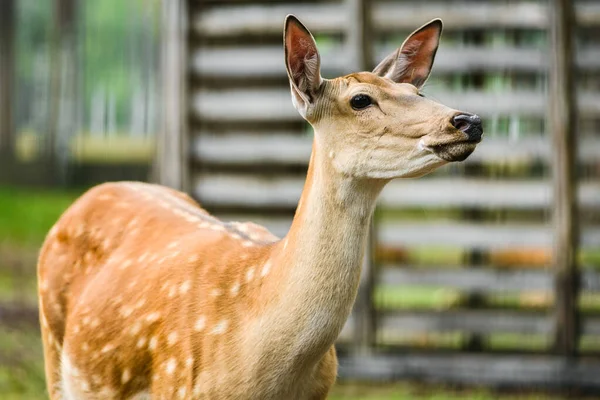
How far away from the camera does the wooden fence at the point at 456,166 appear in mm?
6039

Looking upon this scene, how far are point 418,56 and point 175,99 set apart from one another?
10.7 ft

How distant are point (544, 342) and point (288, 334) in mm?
3669

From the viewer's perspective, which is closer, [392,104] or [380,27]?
[392,104]

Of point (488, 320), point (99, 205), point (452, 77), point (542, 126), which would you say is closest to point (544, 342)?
point (488, 320)

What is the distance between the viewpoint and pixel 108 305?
3.74 m

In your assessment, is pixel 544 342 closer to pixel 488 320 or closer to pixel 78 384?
pixel 488 320

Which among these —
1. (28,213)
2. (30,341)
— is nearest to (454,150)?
(30,341)

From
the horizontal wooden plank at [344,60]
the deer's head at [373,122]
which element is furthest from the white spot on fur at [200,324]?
the horizontal wooden plank at [344,60]

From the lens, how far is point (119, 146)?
27.4 metres

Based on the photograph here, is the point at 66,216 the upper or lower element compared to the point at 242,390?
upper

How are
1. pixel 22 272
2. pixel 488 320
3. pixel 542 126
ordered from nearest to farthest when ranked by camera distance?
1. pixel 488 320
2. pixel 542 126
3. pixel 22 272

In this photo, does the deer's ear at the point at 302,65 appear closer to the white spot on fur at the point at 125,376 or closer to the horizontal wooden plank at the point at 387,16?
the white spot on fur at the point at 125,376

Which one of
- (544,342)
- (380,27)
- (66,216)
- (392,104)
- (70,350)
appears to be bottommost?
(544,342)

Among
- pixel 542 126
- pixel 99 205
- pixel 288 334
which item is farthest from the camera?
pixel 542 126
